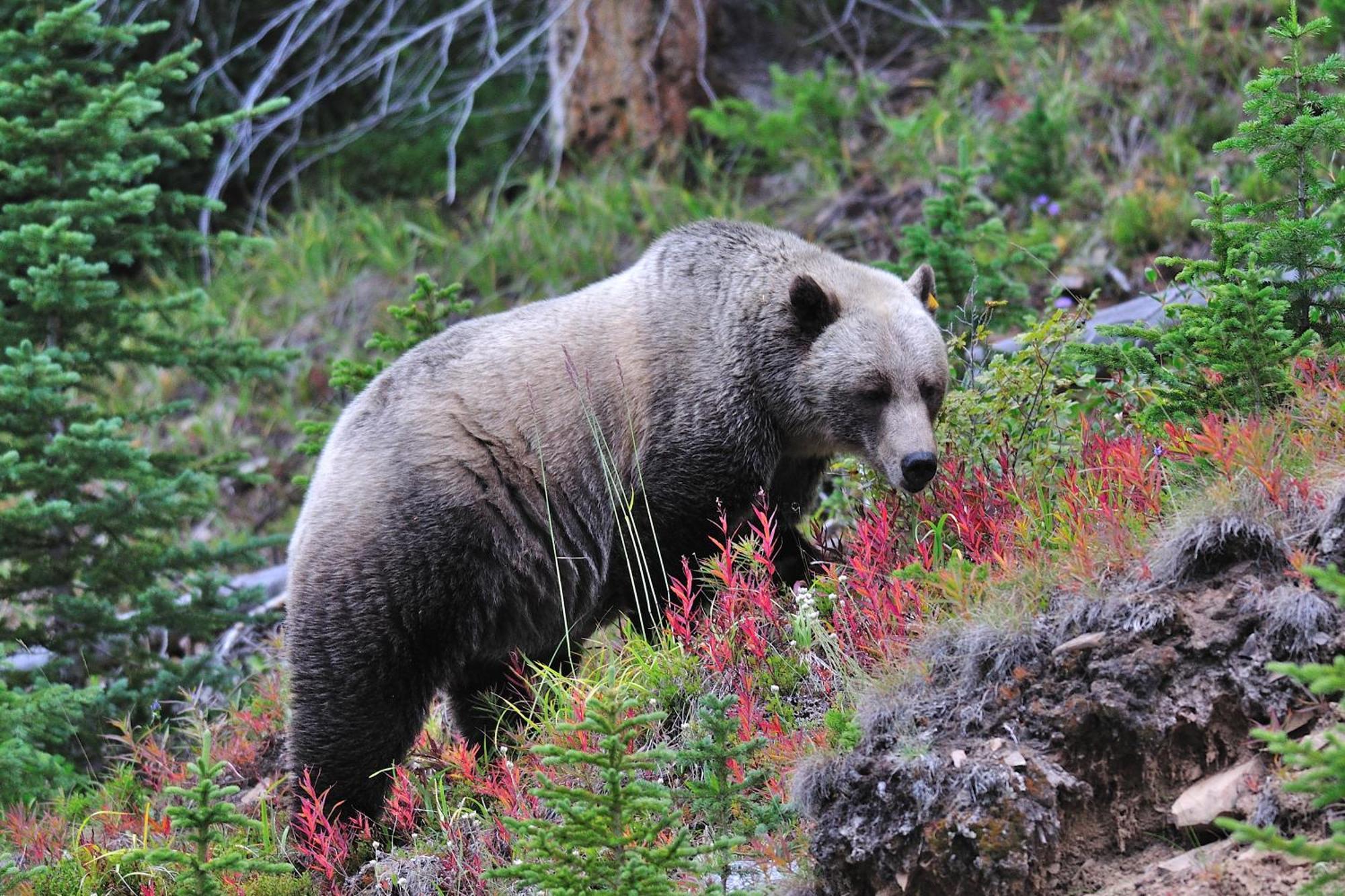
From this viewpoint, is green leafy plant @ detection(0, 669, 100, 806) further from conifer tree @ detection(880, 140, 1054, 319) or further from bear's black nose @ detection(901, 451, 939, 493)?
conifer tree @ detection(880, 140, 1054, 319)

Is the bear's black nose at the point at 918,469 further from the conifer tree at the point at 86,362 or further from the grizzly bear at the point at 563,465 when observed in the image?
the conifer tree at the point at 86,362

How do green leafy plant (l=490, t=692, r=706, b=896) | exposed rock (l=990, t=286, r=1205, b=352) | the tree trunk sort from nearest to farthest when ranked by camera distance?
1. green leafy plant (l=490, t=692, r=706, b=896)
2. exposed rock (l=990, t=286, r=1205, b=352)
3. the tree trunk

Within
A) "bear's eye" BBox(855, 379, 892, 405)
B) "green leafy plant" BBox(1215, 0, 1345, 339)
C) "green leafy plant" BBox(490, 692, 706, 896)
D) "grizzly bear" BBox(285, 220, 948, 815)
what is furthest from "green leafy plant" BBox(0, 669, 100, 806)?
"green leafy plant" BBox(1215, 0, 1345, 339)

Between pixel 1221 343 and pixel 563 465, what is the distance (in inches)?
96.9

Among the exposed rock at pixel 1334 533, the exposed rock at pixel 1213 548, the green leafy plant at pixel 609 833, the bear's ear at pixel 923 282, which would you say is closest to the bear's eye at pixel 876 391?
the bear's ear at pixel 923 282

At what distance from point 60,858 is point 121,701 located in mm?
1410

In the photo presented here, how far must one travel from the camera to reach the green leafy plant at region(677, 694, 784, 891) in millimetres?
3695

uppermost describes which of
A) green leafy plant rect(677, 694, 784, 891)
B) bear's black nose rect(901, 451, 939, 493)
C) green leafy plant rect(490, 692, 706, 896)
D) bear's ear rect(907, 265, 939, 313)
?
bear's ear rect(907, 265, 939, 313)

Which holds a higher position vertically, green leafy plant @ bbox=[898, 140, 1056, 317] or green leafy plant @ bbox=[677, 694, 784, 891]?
green leafy plant @ bbox=[898, 140, 1056, 317]

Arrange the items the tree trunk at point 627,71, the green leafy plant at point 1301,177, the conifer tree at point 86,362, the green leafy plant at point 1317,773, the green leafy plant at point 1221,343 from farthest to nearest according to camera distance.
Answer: the tree trunk at point 627,71 < the conifer tree at point 86,362 < the green leafy plant at point 1301,177 < the green leafy plant at point 1221,343 < the green leafy plant at point 1317,773

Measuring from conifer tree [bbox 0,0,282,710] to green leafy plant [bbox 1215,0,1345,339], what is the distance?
16.4 feet

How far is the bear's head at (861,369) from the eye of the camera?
16.5ft

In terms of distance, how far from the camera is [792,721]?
410 cm

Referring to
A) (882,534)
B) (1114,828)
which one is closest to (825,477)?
(882,534)
